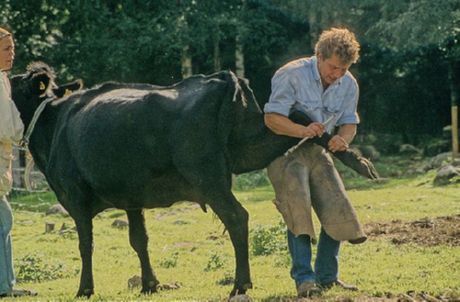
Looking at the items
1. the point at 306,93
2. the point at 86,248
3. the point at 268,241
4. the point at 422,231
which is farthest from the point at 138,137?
the point at 422,231

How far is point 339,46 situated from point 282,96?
2.21 feet

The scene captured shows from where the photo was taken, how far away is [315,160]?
9641 millimetres

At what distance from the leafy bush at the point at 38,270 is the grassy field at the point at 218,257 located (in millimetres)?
12

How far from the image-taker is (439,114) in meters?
38.6

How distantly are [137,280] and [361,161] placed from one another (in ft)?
9.86

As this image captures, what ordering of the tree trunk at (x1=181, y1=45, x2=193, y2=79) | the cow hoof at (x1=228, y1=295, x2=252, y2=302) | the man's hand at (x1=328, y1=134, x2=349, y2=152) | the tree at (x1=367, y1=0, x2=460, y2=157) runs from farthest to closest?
the tree trunk at (x1=181, y1=45, x2=193, y2=79)
the tree at (x1=367, y1=0, x2=460, y2=157)
the man's hand at (x1=328, y1=134, x2=349, y2=152)
the cow hoof at (x1=228, y1=295, x2=252, y2=302)

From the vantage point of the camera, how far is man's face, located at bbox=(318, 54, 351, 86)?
30.3 ft

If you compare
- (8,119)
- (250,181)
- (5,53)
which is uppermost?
(5,53)

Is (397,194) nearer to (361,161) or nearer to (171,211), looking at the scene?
(171,211)

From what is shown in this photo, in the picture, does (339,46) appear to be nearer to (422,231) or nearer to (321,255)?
(321,255)

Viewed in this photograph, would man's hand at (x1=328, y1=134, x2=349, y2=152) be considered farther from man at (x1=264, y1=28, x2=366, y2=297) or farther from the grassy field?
the grassy field

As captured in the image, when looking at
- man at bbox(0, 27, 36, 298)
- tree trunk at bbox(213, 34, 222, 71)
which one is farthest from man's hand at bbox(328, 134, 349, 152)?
tree trunk at bbox(213, 34, 222, 71)

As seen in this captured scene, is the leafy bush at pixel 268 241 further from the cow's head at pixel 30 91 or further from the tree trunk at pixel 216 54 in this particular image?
the tree trunk at pixel 216 54

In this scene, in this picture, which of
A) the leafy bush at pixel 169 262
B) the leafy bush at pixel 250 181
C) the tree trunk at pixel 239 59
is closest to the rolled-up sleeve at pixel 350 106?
the leafy bush at pixel 169 262
